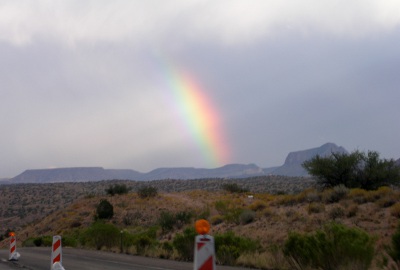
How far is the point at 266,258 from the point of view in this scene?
739 inches

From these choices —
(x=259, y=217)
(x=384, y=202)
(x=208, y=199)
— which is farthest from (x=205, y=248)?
(x=208, y=199)

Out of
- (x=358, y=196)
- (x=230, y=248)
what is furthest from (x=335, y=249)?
(x=358, y=196)

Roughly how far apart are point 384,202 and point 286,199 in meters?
9.66

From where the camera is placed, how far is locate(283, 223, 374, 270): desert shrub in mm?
14578

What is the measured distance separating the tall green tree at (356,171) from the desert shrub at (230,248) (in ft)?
61.1

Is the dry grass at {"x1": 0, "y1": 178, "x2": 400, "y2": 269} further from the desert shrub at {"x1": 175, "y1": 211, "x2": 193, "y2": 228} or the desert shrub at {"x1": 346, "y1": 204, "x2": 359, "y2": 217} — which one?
the desert shrub at {"x1": 175, "y1": 211, "x2": 193, "y2": 228}

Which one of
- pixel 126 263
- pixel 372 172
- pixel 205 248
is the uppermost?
→ pixel 372 172

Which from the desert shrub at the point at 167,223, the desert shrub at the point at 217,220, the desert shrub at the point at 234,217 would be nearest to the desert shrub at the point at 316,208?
the desert shrub at the point at 234,217

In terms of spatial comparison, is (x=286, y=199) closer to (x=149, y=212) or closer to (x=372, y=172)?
(x=372, y=172)

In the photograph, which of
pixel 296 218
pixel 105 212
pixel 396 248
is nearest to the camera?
pixel 396 248

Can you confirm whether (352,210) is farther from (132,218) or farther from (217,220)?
(132,218)

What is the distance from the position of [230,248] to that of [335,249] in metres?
6.43

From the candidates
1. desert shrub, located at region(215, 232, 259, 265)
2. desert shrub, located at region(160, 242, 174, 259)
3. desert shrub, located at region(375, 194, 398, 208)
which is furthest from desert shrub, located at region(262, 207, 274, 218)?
desert shrub, located at region(215, 232, 259, 265)

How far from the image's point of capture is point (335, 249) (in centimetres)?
1491
